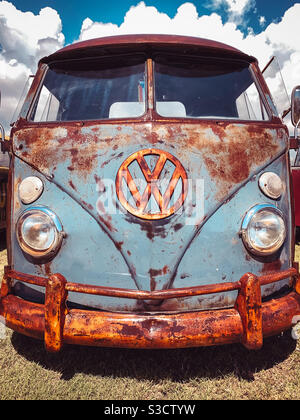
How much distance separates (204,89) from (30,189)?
142 cm

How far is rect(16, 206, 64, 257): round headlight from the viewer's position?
1.51 metres

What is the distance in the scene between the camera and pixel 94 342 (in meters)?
1.36

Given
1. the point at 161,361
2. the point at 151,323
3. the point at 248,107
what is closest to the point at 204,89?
the point at 248,107

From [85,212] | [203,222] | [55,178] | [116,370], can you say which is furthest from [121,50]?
[116,370]

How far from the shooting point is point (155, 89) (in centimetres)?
186

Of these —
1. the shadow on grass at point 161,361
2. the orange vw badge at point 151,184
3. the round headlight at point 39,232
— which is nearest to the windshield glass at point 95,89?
the orange vw badge at point 151,184

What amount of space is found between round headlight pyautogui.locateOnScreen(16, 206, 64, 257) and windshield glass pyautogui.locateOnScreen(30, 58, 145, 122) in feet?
2.83

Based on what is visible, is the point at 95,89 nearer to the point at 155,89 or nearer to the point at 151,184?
the point at 155,89

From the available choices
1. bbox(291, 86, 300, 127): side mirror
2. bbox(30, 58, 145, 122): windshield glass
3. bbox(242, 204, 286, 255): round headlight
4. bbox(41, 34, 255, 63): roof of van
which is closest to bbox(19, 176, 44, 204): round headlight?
bbox(30, 58, 145, 122): windshield glass

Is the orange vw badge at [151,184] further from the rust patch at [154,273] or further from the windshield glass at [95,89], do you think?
the windshield glass at [95,89]

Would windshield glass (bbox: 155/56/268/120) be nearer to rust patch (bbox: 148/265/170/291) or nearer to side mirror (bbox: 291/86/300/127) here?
side mirror (bbox: 291/86/300/127)

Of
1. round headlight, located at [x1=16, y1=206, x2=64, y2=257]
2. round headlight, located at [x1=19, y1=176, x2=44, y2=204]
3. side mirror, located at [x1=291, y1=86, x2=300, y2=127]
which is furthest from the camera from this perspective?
side mirror, located at [x1=291, y1=86, x2=300, y2=127]

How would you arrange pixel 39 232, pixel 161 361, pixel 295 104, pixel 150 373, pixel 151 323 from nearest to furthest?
pixel 151 323
pixel 39 232
pixel 150 373
pixel 161 361
pixel 295 104
